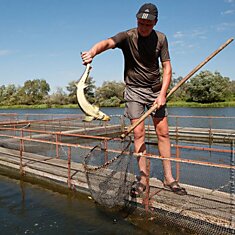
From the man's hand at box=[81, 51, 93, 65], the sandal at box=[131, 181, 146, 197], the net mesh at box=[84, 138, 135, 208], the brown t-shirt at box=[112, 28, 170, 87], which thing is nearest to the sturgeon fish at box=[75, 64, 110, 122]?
the man's hand at box=[81, 51, 93, 65]

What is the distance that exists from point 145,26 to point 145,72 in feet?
2.03

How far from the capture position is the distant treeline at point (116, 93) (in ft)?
156

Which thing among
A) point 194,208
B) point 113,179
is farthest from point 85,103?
point 194,208

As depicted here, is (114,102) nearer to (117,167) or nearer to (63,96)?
(63,96)

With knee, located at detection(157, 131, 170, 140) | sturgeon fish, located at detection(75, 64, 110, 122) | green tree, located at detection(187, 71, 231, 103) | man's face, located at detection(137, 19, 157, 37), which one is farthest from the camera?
green tree, located at detection(187, 71, 231, 103)

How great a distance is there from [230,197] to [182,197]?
671mm

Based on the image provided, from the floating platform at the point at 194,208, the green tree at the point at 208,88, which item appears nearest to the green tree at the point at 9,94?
Result: the green tree at the point at 208,88

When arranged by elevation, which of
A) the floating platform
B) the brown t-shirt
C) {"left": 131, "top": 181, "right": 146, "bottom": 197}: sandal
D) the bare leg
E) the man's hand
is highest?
the brown t-shirt

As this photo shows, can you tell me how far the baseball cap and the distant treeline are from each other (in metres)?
26.7

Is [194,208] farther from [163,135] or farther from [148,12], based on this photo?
[148,12]

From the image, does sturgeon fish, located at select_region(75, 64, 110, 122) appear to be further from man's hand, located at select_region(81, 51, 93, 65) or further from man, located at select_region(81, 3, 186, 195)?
man, located at select_region(81, 3, 186, 195)

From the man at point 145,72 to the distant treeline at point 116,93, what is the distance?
2605cm

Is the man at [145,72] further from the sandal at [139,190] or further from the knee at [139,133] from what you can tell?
the sandal at [139,190]

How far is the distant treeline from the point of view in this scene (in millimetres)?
47656
